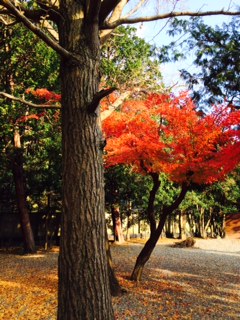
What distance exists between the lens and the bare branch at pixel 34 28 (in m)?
3.31

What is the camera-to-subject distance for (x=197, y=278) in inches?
401

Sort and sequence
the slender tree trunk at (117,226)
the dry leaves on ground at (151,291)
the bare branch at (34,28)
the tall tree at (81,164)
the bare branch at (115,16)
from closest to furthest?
the bare branch at (34,28), the tall tree at (81,164), the bare branch at (115,16), the dry leaves on ground at (151,291), the slender tree trunk at (117,226)

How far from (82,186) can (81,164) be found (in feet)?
0.80

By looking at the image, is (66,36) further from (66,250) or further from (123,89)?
(123,89)

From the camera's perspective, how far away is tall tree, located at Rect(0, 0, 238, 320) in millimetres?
3510

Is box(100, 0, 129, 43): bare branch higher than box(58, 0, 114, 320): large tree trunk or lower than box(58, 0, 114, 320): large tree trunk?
higher

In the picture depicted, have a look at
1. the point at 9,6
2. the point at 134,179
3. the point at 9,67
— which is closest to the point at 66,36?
the point at 9,6

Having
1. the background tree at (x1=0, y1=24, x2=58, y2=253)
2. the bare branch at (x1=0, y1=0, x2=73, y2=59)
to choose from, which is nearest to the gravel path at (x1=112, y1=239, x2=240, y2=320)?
the bare branch at (x1=0, y1=0, x2=73, y2=59)

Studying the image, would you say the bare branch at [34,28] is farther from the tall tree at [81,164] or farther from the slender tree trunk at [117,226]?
the slender tree trunk at [117,226]

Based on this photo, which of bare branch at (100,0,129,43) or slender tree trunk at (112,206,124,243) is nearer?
bare branch at (100,0,129,43)

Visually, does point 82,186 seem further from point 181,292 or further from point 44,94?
point 44,94

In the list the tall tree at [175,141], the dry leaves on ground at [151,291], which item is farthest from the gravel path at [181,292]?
the tall tree at [175,141]

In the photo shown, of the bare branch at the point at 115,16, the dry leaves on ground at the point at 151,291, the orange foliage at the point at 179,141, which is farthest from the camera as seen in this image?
the orange foliage at the point at 179,141

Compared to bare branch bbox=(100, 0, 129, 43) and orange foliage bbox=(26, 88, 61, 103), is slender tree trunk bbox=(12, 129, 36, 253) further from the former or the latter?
bare branch bbox=(100, 0, 129, 43)
